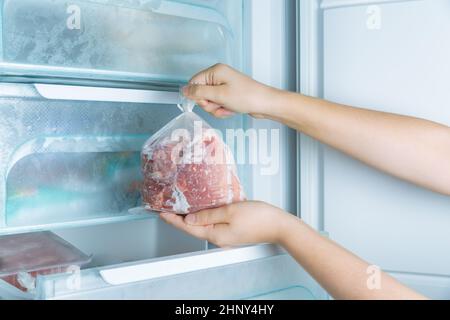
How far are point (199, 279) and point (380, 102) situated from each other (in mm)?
550

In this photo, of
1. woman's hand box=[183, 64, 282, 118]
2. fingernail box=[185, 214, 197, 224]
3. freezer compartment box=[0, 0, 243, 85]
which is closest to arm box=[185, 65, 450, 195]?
woman's hand box=[183, 64, 282, 118]

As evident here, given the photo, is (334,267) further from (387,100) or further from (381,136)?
(387,100)

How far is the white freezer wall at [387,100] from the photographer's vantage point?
1061 millimetres

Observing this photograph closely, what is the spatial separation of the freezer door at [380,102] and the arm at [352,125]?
72mm

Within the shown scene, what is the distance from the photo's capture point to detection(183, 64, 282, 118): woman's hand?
39.3 inches

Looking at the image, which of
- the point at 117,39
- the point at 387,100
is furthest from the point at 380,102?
the point at 117,39

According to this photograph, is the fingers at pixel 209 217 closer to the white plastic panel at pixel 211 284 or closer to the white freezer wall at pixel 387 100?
the white plastic panel at pixel 211 284

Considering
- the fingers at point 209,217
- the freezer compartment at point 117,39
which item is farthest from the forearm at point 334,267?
the freezer compartment at point 117,39

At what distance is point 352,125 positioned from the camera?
1022 millimetres

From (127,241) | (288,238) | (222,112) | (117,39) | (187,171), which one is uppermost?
(117,39)

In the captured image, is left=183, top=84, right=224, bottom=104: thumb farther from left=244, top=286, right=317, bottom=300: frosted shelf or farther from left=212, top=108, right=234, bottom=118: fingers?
left=244, top=286, right=317, bottom=300: frosted shelf

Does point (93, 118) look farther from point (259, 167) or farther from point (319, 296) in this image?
point (319, 296)

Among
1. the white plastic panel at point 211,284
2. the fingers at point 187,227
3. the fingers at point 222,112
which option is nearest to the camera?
the white plastic panel at point 211,284
